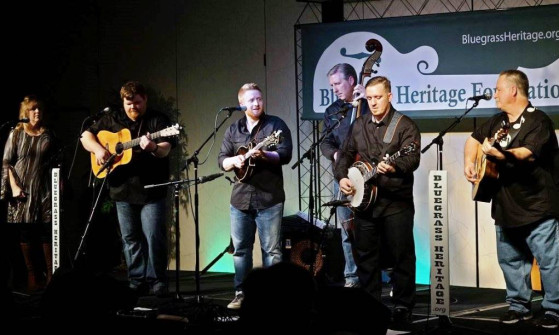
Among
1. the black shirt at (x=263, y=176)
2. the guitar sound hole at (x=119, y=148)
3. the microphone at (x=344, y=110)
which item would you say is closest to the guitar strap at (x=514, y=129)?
the microphone at (x=344, y=110)

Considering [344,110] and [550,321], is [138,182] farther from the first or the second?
[550,321]

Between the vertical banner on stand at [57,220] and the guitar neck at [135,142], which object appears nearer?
the vertical banner on stand at [57,220]

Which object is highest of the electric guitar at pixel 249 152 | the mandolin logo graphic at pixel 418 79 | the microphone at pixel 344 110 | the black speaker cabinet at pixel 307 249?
the mandolin logo graphic at pixel 418 79

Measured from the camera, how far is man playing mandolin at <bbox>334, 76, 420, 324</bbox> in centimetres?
633

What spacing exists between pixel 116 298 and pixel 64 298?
0.37 metres

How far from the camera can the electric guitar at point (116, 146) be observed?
24.1 ft

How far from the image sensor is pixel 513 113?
6.17 meters

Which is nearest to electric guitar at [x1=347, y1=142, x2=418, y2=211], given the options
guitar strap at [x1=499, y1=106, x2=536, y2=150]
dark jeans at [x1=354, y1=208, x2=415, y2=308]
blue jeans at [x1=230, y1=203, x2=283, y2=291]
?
dark jeans at [x1=354, y1=208, x2=415, y2=308]

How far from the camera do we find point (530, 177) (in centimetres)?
614

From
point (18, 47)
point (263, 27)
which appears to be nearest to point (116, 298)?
point (263, 27)

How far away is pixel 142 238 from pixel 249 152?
4.97 ft

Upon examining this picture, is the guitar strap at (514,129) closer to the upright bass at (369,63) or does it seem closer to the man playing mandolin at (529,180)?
the man playing mandolin at (529,180)

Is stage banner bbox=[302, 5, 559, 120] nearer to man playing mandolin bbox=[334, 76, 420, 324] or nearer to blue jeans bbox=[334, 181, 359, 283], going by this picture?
blue jeans bbox=[334, 181, 359, 283]

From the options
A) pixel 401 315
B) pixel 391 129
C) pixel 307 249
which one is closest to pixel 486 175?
pixel 391 129
